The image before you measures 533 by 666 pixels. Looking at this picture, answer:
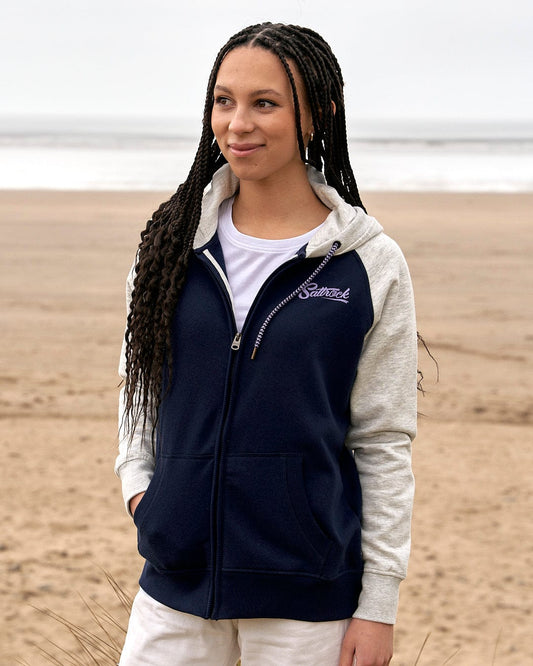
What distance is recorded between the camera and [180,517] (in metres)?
1.82

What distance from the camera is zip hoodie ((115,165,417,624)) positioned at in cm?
179

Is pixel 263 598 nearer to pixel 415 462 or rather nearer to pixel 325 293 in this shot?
pixel 325 293

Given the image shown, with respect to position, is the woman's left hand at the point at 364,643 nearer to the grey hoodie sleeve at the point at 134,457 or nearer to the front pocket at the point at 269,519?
the front pocket at the point at 269,519

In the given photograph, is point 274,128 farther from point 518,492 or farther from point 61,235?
point 61,235

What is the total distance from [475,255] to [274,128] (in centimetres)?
1167

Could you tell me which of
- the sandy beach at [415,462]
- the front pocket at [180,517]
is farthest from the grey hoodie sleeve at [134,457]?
the sandy beach at [415,462]

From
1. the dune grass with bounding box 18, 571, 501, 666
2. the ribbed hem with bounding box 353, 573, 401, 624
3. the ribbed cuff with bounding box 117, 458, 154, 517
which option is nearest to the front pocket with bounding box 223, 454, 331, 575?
the ribbed hem with bounding box 353, 573, 401, 624

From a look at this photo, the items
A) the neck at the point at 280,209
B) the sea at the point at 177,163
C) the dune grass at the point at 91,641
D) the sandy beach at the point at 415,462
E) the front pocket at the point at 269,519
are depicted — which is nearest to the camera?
the front pocket at the point at 269,519

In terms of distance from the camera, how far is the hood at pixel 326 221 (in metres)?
1.83

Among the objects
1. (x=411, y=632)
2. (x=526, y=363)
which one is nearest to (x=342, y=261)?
(x=411, y=632)

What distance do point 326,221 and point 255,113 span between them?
24 centimetres

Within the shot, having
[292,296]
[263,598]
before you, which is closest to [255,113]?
[292,296]

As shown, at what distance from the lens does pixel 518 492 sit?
505 cm

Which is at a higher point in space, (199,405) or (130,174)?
(199,405)
